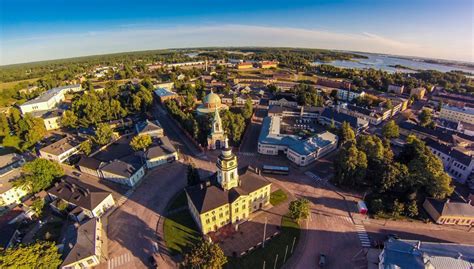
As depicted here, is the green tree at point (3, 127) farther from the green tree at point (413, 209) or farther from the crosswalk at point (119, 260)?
the green tree at point (413, 209)

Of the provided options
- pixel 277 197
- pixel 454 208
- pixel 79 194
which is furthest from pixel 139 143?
pixel 454 208

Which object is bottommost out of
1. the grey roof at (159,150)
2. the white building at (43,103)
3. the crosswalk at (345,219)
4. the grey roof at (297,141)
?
the crosswalk at (345,219)

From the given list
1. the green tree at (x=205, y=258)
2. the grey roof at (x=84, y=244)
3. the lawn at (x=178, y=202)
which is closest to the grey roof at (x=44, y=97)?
the grey roof at (x=84, y=244)

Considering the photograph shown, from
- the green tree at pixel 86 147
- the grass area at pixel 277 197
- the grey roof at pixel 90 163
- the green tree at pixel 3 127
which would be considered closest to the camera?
the grass area at pixel 277 197

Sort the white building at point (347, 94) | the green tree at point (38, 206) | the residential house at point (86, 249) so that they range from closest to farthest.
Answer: the residential house at point (86, 249), the green tree at point (38, 206), the white building at point (347, 94)

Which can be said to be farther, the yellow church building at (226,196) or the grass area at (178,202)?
the grass area at (178,202)

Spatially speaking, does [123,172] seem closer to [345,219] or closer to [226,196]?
[226,196]
